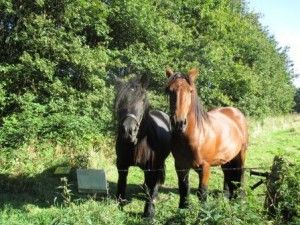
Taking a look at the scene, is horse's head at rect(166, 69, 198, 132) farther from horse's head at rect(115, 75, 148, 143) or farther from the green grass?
the green grass

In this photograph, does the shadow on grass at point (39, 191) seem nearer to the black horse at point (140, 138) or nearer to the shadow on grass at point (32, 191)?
the shadow on grass at point (32, 191)

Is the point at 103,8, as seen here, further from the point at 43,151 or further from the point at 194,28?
the point at 194,28

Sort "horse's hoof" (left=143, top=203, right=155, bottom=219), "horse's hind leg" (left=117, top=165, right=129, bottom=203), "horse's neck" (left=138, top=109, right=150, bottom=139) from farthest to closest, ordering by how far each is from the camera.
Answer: "horse's hind leg" (left=117, top=165, right=129, bottom=203) < "horse's neck" (left=138, top=109, right=150, bottom=139) < "horse's hoof" (left=143, top=203, right=155, bottom=219)

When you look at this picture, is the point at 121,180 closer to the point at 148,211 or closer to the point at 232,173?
the point at 148,211

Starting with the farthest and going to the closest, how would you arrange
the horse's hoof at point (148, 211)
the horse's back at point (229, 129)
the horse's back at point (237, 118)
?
the horse's back at point (237, 118) → the horse's back at point (229, 129) → the horse's hoof at point (148, 211)

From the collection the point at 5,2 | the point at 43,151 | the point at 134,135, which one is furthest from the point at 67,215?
the point at 5,2

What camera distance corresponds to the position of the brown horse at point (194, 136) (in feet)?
18.5

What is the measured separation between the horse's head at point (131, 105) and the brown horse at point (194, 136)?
506mm

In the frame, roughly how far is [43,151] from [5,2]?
4653mm

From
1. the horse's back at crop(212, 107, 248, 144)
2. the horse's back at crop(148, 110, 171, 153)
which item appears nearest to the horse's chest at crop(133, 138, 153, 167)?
the horse's back at crop(148, 110, 171, 153)

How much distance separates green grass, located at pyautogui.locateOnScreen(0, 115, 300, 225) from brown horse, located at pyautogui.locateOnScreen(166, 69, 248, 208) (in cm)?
47

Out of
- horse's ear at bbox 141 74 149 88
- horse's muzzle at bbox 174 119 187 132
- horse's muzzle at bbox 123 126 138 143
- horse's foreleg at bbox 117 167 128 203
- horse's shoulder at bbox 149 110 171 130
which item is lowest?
horse's foreleg at bbox 117 167 128 203

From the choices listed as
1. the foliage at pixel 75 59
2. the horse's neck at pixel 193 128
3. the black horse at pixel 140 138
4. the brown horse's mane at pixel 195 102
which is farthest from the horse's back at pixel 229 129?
the foliage at pixel 75 59

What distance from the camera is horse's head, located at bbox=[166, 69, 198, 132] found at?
18.3 ft
